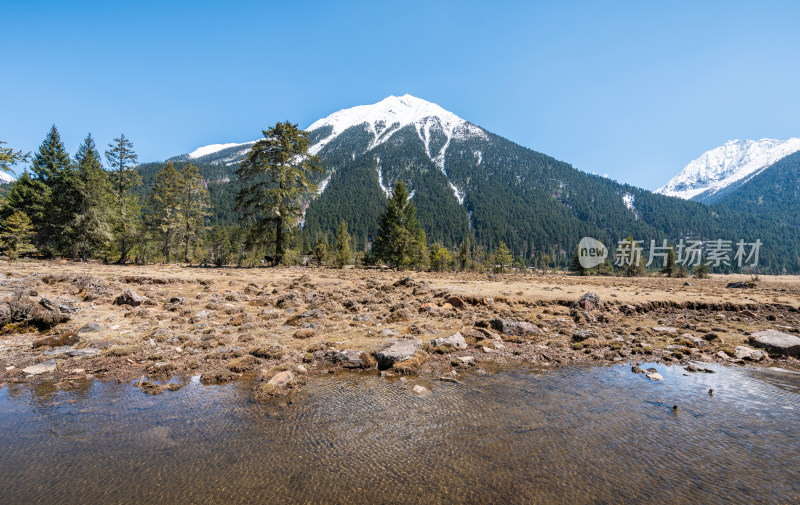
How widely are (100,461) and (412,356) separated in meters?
7.05

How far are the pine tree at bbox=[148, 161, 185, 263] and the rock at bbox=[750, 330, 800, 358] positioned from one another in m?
47.6

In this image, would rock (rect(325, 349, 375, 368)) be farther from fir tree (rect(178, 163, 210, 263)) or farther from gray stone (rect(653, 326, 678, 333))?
fir tree (rect(178, 163, 210, 263))

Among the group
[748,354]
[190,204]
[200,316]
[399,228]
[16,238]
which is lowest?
[748,354]

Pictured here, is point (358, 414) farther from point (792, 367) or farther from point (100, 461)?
point (792, 367)

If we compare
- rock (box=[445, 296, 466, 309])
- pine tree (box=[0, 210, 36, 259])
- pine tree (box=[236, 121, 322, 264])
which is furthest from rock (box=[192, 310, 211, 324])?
pine tree (box=[0, 210, 36, 259])

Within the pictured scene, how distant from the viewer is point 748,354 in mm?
11539

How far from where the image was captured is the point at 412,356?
9.89m

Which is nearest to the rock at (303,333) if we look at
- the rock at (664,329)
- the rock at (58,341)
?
the rock at (58,341)

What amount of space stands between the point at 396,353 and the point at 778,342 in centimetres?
1461

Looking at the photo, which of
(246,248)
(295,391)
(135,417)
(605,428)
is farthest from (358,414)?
(246,248)

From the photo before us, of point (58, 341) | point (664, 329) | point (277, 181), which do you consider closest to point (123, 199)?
point (277, 181)

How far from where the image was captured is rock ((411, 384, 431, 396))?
317 inches

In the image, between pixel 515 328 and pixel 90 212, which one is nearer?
pixel 515 328

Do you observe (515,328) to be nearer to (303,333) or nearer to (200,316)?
(303,333)
